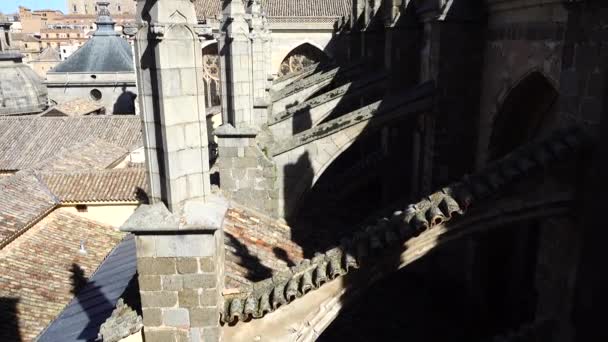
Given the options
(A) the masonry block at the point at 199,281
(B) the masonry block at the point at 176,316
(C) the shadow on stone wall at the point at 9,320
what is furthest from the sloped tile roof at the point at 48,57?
(A) the masonry block at the point at 199,281

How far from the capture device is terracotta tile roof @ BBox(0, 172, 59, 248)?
45.2 feet

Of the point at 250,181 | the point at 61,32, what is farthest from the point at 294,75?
the point at 61,32

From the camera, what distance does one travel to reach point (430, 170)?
28.0 feet

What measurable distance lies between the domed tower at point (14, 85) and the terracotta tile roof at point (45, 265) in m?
20.7

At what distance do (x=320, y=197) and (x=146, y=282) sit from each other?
7.26 metres

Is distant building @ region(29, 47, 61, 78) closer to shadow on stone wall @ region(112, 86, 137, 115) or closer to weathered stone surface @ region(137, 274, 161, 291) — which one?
shadow on stone wall @ region(112, 86, 137, 115)

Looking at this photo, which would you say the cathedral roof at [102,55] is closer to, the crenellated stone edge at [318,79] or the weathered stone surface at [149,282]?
the crenellated stone edge at [318,79]

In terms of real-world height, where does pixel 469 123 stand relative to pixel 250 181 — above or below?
above

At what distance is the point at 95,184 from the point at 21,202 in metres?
2.30

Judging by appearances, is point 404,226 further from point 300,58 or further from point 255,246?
point 300,58

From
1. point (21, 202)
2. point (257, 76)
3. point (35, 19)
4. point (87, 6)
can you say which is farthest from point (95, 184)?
point (87, 6)

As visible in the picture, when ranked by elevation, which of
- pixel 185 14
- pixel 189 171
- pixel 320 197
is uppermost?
pixel 185 14

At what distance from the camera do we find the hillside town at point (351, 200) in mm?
4680

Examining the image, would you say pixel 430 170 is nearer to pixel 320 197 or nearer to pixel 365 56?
pixel 320 197
